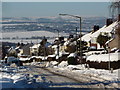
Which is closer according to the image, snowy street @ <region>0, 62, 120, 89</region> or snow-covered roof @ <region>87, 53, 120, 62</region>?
snowy street @ <region>0, 62, 120, 89</region>

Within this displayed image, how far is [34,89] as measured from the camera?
20.2 m

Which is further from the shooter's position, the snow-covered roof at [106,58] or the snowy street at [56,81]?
the snow-covered roof at [106,58]

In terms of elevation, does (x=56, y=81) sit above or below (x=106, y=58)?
below

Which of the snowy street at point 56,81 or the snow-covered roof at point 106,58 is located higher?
the snow-covered roof at point 106,58

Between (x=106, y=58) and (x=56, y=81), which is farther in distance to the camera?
(x=106, y=58)

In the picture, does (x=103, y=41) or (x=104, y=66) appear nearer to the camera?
(x=104, y=66)

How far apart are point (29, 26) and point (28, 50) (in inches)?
2082

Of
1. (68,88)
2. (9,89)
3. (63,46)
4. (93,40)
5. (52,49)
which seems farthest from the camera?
(52,49)

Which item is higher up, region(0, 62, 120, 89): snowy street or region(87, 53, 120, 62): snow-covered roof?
region(87, 53, 120, 62): snow-covered roof

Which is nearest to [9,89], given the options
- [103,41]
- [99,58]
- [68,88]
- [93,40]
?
[68,88]

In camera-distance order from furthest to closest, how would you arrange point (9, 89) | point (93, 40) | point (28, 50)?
point (28, 50), point (93, 40), point (9, 89)

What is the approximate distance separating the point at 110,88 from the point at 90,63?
29.6m

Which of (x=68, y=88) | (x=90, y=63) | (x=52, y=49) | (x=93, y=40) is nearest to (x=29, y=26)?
(x=52, y=49)

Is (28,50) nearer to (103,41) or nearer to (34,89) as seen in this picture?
(103,41)
